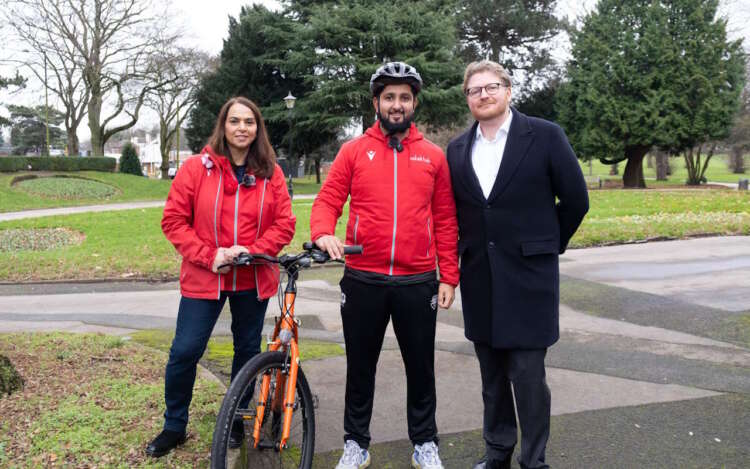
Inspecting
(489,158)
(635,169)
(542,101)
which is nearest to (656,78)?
(635,169)

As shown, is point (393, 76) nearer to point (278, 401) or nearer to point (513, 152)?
point (513, 152)

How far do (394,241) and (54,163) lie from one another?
35.8 metres

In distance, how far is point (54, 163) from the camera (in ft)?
112

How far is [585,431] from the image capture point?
3846 mm

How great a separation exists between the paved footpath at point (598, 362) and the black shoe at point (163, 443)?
2.62 ft

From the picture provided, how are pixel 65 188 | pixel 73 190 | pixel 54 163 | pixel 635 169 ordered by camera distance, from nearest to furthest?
1. pixel 73 190
2. pixel 65 188
3. pixel 635 169
4. pixel 54 163

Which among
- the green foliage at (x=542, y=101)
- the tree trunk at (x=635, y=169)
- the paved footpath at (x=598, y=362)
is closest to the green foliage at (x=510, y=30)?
the green foliage at (x=542, y=101)

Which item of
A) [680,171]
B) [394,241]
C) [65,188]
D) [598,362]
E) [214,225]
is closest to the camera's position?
[394,241]

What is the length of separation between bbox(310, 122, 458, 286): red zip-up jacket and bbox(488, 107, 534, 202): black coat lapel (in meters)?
0.31

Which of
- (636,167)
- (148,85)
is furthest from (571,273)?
(148,85)

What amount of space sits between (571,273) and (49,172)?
1255 inches

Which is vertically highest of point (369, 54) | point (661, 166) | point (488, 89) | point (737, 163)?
point (369, 54)

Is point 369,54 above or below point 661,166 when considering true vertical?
above

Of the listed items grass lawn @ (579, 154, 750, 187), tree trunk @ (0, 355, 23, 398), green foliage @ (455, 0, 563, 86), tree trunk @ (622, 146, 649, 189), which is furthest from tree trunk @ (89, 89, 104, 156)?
tree trunk @ (0, 355, 23, 398)
